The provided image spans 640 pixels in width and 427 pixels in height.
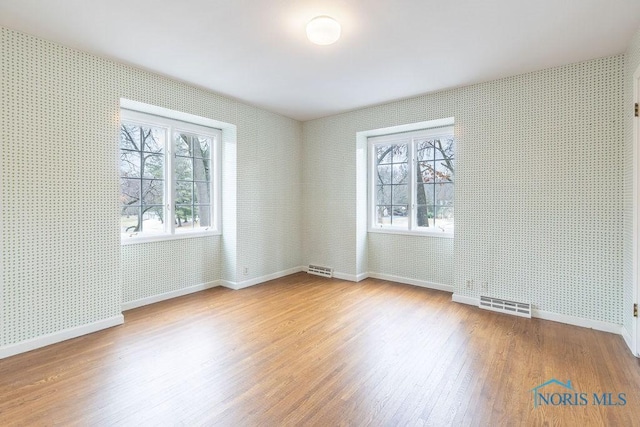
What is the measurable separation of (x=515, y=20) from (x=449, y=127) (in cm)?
188

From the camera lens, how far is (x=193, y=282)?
4145 millimetres

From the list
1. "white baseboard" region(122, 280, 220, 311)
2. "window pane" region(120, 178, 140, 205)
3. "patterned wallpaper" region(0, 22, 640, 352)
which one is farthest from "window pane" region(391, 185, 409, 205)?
"window pane" region(120, 178, 140, 205)

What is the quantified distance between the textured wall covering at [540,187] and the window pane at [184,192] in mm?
2941

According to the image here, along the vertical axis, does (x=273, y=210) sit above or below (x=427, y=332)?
above

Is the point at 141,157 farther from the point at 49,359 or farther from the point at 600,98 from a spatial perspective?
the point at 600,98

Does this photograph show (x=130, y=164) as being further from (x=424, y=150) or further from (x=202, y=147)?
(x=424, y=150)

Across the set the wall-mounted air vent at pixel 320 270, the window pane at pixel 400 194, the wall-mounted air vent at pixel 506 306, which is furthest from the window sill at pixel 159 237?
the wall-mounted air vent at pixel 506 306

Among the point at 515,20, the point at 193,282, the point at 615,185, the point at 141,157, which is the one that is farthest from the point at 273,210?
the point at 615,185

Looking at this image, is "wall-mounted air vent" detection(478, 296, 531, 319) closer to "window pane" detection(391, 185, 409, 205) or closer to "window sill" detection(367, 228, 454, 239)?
"window sill" detection(367, 228, 454, 239)

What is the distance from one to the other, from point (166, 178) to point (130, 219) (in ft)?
2.12

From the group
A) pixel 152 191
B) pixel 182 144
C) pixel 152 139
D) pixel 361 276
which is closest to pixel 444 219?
pixel 361 276

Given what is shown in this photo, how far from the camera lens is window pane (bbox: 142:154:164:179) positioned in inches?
146

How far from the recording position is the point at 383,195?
191 inches

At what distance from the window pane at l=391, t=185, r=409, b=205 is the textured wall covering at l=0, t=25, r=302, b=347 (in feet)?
9.10
